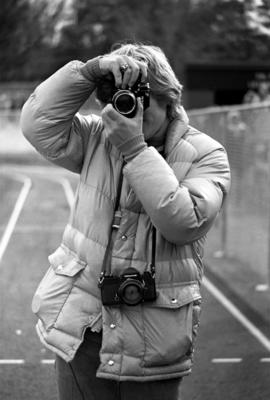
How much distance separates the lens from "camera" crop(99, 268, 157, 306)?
268 cm

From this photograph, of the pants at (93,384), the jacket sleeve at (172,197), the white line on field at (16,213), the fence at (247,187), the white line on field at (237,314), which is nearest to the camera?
the jacket sleeve at (172,197)

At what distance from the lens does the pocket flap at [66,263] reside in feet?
9.06

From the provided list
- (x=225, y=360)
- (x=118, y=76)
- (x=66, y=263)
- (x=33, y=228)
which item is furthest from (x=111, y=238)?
(x=33, y=228)

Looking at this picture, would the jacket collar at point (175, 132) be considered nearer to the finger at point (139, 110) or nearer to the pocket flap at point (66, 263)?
the finger at point (139, 110)

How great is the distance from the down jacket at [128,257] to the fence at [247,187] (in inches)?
218

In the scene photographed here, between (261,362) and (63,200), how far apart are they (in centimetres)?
1142

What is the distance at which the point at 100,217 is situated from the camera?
2.77 metres

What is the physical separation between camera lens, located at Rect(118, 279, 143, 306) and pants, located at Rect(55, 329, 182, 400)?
0.56 ft

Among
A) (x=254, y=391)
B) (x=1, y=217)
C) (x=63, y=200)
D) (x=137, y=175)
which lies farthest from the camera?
(x=63, y=200)

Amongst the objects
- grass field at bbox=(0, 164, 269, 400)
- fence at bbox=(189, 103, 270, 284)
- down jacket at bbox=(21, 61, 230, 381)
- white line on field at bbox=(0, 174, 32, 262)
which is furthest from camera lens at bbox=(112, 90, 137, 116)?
white line on field at bbox=(0, 174, 32, 262)

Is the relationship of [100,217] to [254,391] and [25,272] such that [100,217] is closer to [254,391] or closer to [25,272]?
[254,391]

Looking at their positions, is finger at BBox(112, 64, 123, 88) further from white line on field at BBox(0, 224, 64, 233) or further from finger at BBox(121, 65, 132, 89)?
white line on field at BBox(0, 224, 64, 233)

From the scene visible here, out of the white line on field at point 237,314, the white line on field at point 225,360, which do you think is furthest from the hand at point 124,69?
the white line on field at point 237,314

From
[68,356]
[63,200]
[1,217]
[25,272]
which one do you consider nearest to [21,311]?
[25,272]
